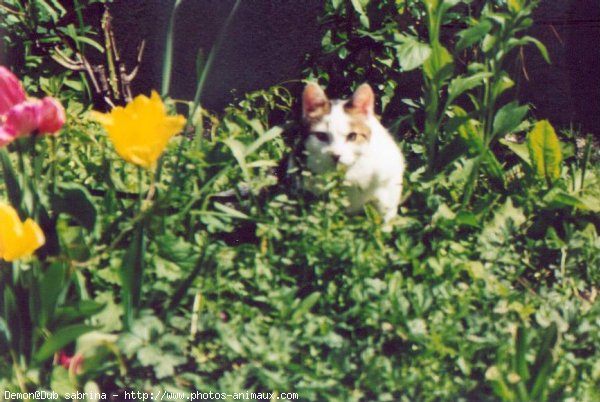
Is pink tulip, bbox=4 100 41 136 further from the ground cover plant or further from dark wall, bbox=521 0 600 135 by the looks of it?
dark wall, bbox=521 0 600 135

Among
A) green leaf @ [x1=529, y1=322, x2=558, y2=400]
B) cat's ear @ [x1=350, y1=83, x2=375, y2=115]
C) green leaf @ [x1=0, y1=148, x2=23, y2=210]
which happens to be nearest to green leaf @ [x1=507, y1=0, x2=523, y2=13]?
cat's ear @ [x1=350, y1=83, x2=375, y2=115]

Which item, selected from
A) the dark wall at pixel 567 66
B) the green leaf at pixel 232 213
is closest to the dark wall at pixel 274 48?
the dark wall at pixel 567 66

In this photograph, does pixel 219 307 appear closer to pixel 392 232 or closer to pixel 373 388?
pixel 373 388

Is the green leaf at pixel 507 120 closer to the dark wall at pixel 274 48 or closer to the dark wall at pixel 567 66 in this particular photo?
the dark wall at pixel 274 48

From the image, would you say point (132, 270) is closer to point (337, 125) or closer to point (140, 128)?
point (140, 128)

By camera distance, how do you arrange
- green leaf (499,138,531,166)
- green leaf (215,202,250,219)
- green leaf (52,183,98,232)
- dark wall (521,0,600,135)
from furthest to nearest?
dark wall (521,0,600,135) < green leaf (499,138,531,166) < green leaf (215,202,250,219) < green leaf (52,183,98,232)

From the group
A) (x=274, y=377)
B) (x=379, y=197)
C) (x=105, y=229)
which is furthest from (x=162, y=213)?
(x=379, y=197)
